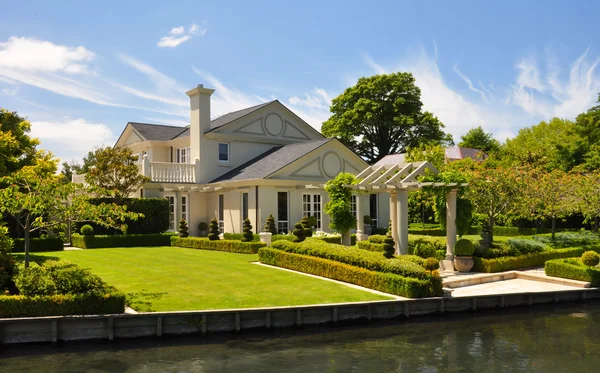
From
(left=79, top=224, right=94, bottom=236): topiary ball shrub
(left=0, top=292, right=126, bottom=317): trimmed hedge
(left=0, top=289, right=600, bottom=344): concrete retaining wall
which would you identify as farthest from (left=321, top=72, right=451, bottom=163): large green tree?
(left=0, top=292, right=126, bottom=317): trimmed hedge

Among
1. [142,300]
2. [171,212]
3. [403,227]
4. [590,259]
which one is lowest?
[142,300]

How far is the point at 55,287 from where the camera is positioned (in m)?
12.8

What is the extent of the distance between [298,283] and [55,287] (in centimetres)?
716

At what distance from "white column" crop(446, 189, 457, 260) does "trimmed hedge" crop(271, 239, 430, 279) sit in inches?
128

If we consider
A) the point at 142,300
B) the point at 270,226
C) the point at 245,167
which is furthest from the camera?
the point at 245,167

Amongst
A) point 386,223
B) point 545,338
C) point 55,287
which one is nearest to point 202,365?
point 55,287

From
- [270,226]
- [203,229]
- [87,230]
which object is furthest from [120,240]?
[270,226]

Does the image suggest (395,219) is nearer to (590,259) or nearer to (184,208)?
(590,259)

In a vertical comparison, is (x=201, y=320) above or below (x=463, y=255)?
below

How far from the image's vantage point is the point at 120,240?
90.3ft

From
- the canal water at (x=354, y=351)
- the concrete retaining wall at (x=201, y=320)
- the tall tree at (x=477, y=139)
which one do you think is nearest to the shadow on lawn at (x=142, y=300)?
the concrete retaining wall at (x=201, y=320)

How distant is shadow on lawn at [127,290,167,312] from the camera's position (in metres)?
13.2

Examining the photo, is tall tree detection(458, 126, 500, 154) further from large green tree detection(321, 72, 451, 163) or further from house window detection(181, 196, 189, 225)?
house window detection(181, 196, 189, 225)

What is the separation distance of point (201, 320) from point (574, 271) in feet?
44.1
